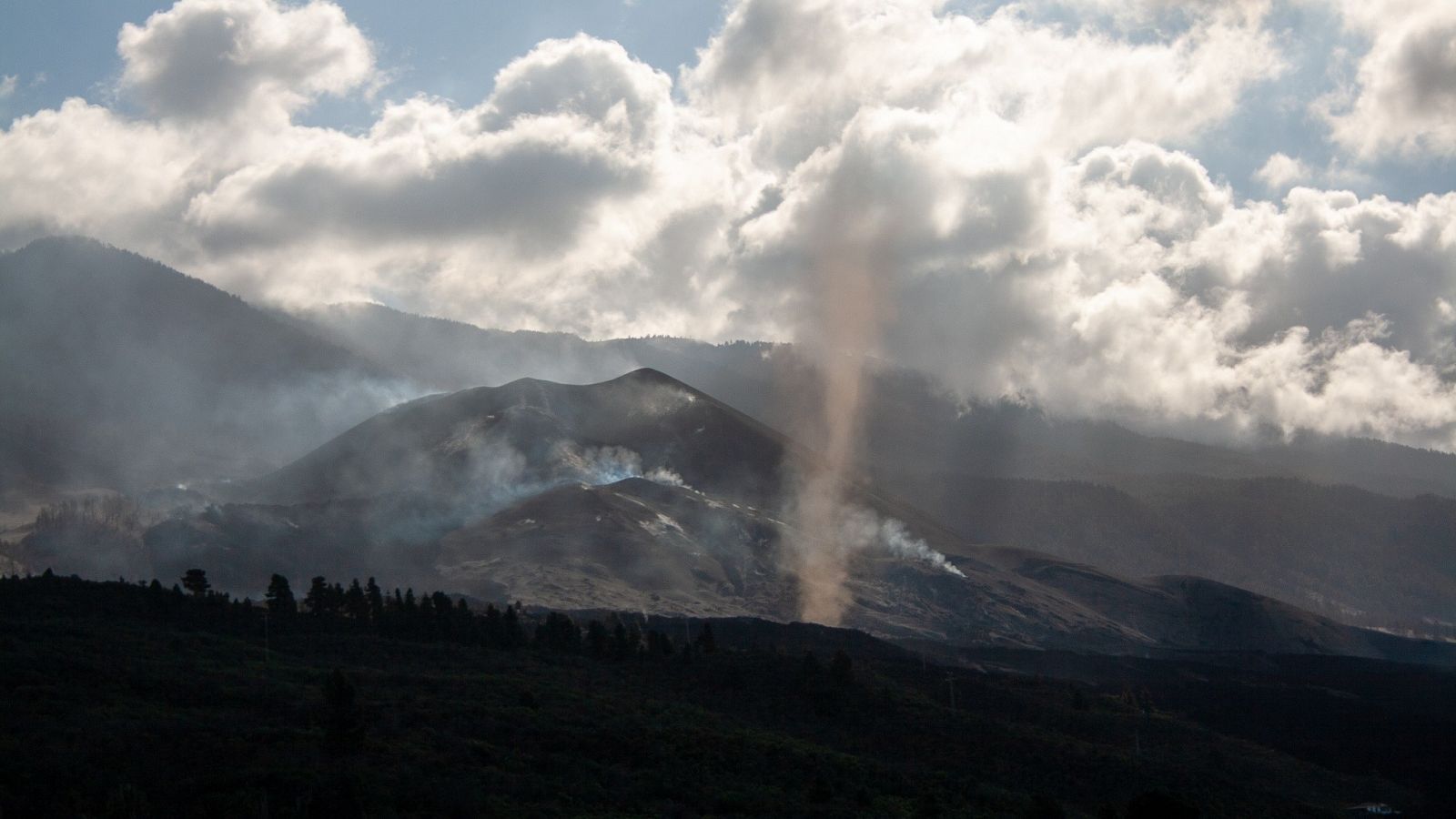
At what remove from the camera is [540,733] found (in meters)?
74.9

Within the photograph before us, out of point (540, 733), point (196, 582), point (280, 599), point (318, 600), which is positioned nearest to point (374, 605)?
point (318, 600)

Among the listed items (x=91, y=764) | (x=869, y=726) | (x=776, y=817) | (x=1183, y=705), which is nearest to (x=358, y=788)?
(x=91, y=764)

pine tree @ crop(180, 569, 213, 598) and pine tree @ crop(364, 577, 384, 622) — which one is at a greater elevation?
pine tree @ crop(180, 569, 213, 598)

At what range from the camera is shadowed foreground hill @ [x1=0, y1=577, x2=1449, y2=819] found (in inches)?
2172

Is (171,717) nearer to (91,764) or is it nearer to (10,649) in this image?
(91,764)

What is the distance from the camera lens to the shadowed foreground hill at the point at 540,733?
55.2m

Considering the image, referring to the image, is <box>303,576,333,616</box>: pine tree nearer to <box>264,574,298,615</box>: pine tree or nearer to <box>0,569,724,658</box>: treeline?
<box>0,569,724,658</box>: treeline

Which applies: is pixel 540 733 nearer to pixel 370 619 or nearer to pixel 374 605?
pixel 370 619

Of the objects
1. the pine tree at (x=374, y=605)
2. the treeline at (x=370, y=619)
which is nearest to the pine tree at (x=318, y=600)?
the treeline at (x=370, y=619)

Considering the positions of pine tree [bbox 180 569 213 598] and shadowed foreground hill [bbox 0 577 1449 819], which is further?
pine tree [bbox 180 569 213 598]

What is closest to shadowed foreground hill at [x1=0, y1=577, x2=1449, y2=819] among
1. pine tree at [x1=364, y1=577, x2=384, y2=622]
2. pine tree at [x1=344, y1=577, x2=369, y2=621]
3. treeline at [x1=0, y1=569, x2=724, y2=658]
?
treeline at [x1=0, y1=569, x2=724, y2=658]

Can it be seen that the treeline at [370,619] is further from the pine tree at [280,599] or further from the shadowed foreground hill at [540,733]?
the shadowed foreground hill at [540,733]

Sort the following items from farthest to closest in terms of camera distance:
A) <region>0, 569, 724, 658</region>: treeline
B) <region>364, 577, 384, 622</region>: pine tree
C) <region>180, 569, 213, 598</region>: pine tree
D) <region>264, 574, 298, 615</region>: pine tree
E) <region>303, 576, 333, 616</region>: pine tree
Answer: <region>364, 577, 384, 622</region>: pine tree → <region>303, 576, 333, 616</region>: pine tree → <region>264, 574, 298, 615</region>: pine tree → <region>180, 569, 213, 598</region>: pine tree → <region>0, 569, 724, 658</region>: treeline

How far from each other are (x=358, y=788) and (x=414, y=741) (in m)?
13.5
